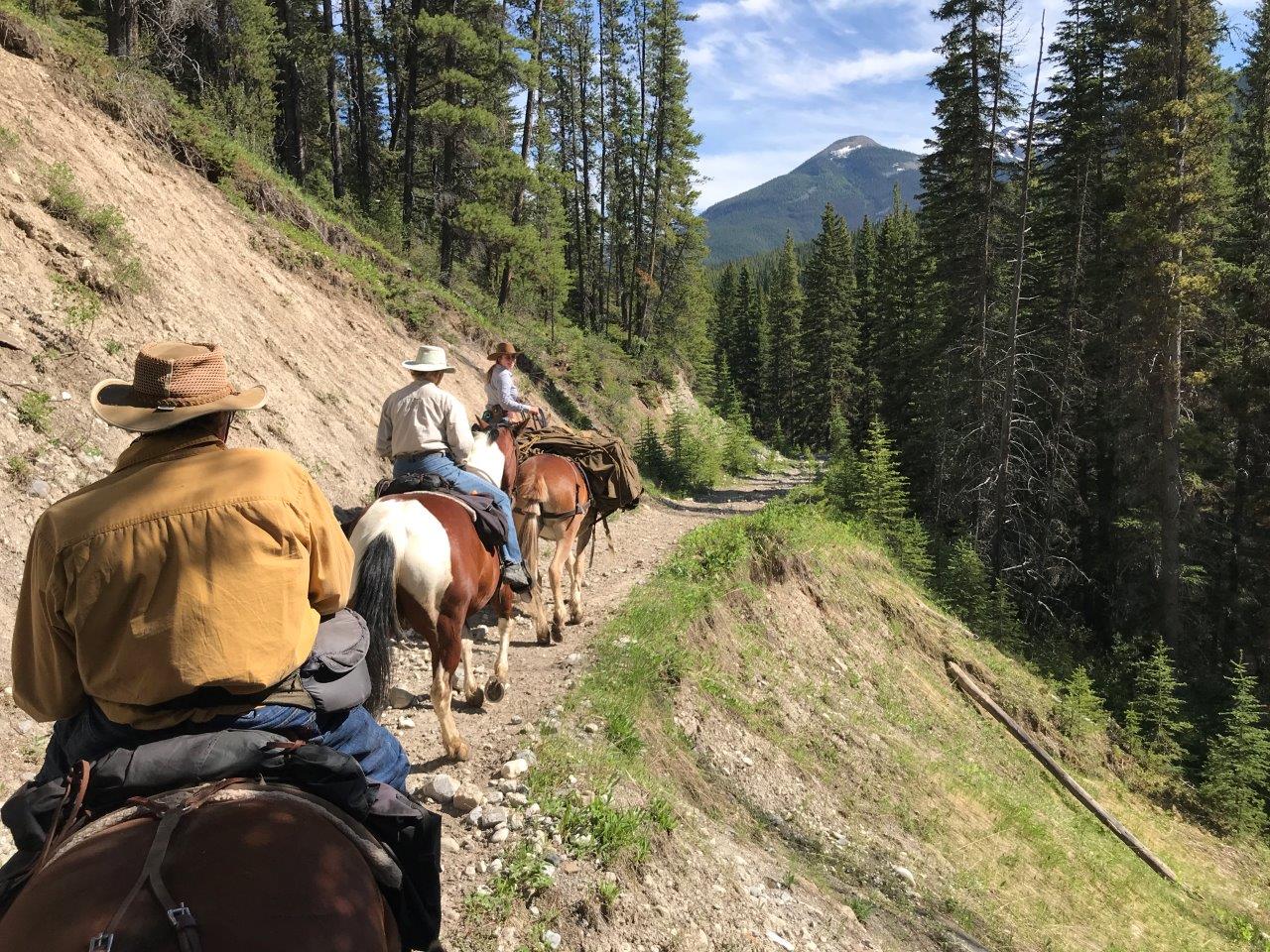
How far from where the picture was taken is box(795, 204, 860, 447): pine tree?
2077 inches

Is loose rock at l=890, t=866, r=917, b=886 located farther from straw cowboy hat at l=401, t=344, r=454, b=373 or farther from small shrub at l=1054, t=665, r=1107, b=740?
small shrub at l=1054, t=665, r=1107, b=740

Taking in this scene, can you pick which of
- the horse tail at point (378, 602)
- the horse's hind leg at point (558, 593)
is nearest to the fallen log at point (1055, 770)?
the horse's hind leg at point (558, 593)

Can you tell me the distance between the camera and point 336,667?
9.28 ft

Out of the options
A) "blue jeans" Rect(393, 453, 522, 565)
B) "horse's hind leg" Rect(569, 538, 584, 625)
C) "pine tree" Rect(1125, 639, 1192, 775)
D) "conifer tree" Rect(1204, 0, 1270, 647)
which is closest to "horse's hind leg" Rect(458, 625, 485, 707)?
"blue jeans" Rect(393, 453, 522, 565)

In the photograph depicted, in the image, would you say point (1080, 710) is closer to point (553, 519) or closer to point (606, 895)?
point (553, 519)

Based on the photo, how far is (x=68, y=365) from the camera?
7.57m

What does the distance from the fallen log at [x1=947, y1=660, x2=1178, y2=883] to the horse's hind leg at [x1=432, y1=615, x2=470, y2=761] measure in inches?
487

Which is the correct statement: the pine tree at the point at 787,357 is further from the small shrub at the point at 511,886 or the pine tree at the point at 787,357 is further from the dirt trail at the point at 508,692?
the small shrub at the point at 511,886

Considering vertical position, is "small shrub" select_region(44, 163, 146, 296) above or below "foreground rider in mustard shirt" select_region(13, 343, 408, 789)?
above

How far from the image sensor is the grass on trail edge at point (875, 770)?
6348 millimetres

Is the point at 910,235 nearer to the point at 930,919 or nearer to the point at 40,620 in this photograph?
the point at 930,919

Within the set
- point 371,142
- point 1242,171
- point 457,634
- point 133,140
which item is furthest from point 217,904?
point 371,142

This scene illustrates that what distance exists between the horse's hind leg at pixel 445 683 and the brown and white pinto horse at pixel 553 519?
2.82 metres

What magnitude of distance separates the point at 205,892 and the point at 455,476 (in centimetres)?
500
